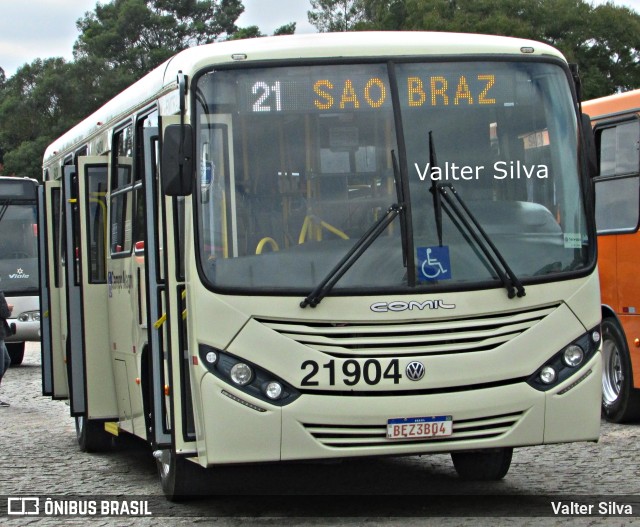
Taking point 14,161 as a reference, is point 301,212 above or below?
below

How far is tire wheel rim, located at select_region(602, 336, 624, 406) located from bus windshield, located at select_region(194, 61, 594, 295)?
5286mm

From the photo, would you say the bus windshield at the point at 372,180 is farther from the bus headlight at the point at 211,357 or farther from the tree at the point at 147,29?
the tree at the point at 147,29

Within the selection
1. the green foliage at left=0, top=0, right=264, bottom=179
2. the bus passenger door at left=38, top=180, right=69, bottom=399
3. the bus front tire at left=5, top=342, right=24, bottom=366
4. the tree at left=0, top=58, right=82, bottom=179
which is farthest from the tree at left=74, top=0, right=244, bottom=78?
the bus passenger door at left=38, top=180, right=69, bottom=399

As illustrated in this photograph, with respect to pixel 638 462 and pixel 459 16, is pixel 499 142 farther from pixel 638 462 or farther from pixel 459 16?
pixel 459 16

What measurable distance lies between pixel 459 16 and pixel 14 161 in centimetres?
2812

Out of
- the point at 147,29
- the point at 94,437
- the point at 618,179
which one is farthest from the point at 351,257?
the point at 147,29

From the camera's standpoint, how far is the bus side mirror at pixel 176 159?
751 cm

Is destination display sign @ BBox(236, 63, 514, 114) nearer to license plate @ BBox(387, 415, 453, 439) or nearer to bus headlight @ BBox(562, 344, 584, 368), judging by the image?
bus headlight @ BBox(562, 344, 584, 368)

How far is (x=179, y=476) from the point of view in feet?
28.2

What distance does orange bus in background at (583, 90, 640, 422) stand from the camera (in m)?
12.4

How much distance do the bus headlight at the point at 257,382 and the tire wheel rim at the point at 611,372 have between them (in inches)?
247

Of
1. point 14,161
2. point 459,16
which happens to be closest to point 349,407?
point 459,16

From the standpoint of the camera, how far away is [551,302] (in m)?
7.72

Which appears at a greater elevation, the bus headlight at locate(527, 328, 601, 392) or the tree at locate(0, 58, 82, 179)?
the tree at locate(0, 58, 82, 179)
